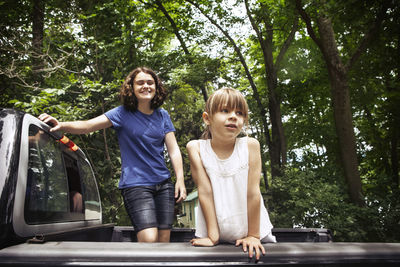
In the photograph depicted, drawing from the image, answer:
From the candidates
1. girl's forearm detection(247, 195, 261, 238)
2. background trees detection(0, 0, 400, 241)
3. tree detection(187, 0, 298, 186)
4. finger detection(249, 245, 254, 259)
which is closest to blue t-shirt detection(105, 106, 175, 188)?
girl's forearm detection(247, 195, 261, 238)

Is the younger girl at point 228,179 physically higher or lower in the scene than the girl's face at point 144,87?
lower

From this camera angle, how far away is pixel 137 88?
2.61 m

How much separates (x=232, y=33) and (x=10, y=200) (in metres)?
11.4

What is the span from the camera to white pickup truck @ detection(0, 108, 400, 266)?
108 cm

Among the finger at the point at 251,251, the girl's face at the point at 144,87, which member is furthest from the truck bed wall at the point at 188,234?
the finger at the point at 251,251

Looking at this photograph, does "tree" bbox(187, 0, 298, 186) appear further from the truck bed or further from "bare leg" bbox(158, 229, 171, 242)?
the truck bed

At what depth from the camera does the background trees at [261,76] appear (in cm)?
667

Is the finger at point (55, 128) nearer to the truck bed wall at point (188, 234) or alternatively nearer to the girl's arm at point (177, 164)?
the girl's arm at point (177, 164)

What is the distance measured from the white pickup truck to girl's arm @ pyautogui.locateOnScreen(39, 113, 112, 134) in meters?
0.05

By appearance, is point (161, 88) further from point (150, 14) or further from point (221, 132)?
point (150, 14)

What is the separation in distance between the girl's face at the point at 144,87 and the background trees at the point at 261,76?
319cm

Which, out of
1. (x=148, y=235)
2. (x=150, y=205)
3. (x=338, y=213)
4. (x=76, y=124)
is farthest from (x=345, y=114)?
(x=76, y=124)

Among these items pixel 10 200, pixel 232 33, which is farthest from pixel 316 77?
pixel 10 200

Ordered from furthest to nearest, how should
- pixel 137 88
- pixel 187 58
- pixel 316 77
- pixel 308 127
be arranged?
pixel 308 127
pixel 316 77
pixel 187 58
pixel 137 88
